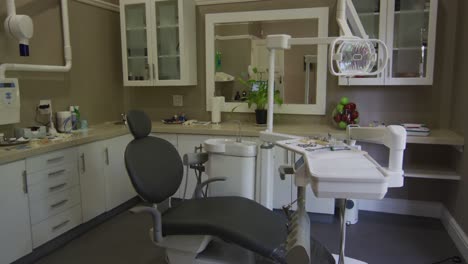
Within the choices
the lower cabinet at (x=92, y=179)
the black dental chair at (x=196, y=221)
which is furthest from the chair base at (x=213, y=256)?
the lower cabinet at (x=92, y=179)

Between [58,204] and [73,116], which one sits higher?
[73,116]

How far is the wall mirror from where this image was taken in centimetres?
334

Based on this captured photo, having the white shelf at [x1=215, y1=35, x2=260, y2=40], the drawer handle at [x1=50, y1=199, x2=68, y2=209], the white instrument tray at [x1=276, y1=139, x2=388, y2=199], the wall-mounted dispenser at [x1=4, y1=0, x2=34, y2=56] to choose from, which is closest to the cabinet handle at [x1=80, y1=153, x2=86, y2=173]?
the drawer handle at [x1=50, y1=199, x2=68, y2=209]

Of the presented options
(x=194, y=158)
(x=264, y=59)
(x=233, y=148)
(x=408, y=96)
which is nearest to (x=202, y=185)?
(x=194, y=158)

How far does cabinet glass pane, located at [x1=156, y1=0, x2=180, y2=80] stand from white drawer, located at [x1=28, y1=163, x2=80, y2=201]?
1349 mm

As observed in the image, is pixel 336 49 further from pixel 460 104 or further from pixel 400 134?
pixel 460 104

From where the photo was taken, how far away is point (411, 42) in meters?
3.01

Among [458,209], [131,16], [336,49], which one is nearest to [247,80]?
[131,16]

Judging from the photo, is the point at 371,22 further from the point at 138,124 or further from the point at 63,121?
the point at 63,121

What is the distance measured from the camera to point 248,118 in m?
3.70

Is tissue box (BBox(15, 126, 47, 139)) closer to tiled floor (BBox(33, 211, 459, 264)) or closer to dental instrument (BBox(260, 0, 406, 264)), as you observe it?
tiled floor (BBox(33, 211, 459, 264))

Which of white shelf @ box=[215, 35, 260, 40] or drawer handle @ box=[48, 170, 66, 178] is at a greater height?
white shelf @ box=[215, 35, 260, 40]

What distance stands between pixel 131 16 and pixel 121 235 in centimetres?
217

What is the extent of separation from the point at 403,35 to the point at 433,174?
3.89ft
